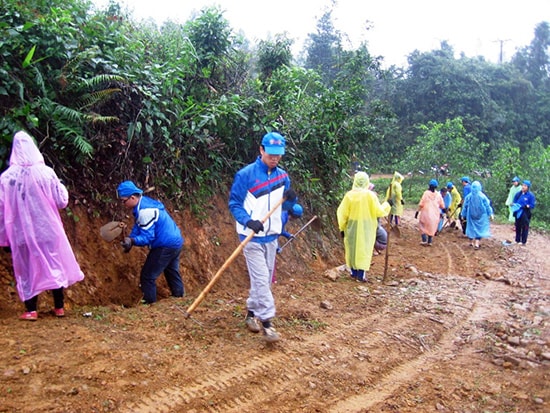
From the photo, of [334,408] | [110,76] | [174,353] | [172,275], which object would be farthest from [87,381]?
[110,76]

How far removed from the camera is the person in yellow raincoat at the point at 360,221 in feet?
24.5

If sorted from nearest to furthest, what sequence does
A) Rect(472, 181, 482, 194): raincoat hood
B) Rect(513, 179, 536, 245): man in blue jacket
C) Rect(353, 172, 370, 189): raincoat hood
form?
Rect(353, 172, 370, 189): raincoat hood < Rect(513, 179, 536, 245): man in blue jacket < Rect(472, 181, 482, 194): raincoat hood

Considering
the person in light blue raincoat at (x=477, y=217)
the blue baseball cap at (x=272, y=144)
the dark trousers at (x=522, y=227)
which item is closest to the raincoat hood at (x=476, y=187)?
the person in light blue raincoat at (x=477, y=217)

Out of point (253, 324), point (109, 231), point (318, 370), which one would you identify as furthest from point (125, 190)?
point (318, 370)

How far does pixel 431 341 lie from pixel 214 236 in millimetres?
3338

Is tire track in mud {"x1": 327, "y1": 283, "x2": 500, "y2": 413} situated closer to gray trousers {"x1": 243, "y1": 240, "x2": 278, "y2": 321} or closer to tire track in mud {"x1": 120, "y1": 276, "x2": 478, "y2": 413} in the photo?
tire track in mud {"x1": 120, "y1": 276, "x2": 478, "y2": 413}

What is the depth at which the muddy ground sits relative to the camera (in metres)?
3.39

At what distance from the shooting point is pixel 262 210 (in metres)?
4.43

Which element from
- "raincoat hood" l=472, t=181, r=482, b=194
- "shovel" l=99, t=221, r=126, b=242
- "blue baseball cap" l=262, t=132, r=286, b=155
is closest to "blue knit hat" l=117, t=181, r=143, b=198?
"shovel" l=99, t=221, r=126, b=242

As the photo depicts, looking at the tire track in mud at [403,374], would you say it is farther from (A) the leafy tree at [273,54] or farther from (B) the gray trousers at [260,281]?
(A) the leafy tree at [273,54]

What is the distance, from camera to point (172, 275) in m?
5.61

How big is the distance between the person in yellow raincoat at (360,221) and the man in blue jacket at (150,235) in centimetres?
328

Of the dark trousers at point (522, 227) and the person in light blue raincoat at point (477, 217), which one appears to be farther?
the dark trousers at point (522, 227)

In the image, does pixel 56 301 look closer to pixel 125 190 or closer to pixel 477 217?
pixel 125 190
